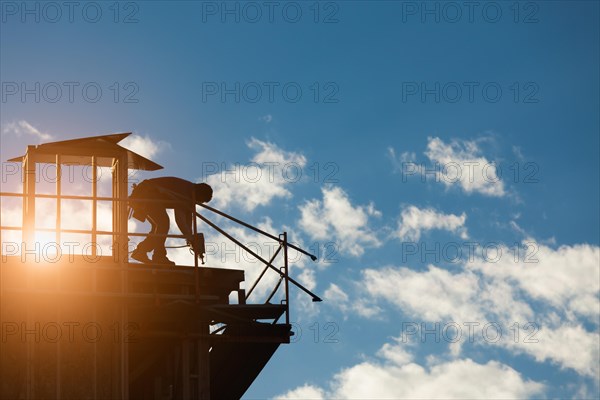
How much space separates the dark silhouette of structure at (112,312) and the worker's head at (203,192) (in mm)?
233

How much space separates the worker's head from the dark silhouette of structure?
0.23m

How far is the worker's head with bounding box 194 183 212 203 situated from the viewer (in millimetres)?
29859

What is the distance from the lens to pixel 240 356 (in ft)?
103

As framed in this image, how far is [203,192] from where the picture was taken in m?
29.9

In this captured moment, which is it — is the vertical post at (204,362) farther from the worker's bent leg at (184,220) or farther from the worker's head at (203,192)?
the worker's head at (203,192)

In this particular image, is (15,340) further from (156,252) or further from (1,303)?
(156,252)

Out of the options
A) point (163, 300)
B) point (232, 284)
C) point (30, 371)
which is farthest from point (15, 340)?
point (232, 284)

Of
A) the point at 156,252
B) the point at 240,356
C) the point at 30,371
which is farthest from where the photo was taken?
the point at 240,356

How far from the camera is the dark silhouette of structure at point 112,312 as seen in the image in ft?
90.0

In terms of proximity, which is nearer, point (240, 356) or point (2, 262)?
point (2, 262)

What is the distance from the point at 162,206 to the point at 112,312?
2.63 metres

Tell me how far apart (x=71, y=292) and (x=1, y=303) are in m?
1.44

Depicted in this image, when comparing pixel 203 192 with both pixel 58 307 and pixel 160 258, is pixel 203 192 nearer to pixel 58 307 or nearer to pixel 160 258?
pixel 160 258

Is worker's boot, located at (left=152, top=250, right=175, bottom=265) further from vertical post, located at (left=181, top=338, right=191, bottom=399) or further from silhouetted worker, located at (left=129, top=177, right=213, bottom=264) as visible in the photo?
vertical post, located at (left=181, top=338, right=191, bottom=399)
